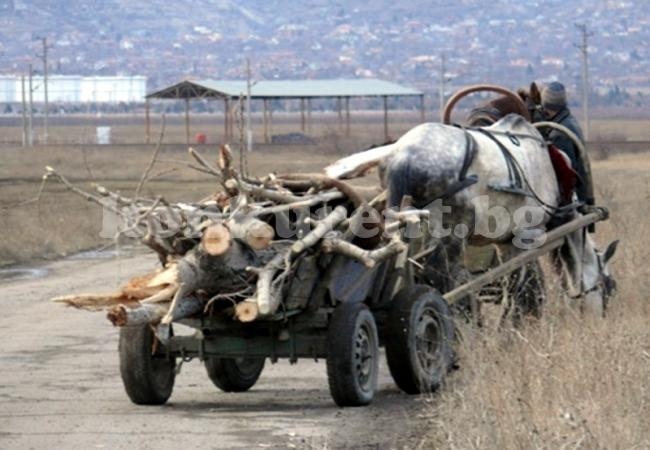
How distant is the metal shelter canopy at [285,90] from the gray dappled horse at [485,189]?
6818 cm

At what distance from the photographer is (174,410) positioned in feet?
41.8

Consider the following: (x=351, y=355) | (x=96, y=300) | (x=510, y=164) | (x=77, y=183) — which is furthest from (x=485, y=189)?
(x=77, y=183)

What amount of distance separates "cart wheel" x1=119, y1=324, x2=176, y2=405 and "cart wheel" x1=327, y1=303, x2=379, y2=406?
1197mm

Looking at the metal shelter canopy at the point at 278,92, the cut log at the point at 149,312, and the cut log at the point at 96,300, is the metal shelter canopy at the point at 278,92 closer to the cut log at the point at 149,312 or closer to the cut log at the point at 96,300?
the cut log at the point at 96,300

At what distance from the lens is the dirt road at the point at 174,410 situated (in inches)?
447

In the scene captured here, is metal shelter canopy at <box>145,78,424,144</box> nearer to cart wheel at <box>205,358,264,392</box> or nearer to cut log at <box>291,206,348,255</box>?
cart wheel at <box>205,358,264,392</box>

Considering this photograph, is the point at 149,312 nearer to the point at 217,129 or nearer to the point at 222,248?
the point at 222,248

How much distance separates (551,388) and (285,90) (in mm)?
91911

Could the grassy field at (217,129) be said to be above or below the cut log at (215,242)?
below

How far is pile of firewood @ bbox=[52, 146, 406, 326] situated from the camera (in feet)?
39.0

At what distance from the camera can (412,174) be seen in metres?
13.6

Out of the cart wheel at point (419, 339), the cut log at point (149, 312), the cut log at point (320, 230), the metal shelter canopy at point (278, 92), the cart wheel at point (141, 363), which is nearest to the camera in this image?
the cut log at point (149, 312)

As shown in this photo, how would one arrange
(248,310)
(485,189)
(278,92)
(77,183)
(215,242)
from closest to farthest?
(215,242)
(248,310)
(485,189)
(77,183)
(278,92)

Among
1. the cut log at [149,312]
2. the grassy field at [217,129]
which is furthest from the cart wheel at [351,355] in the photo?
the grassy field at [217,129]
